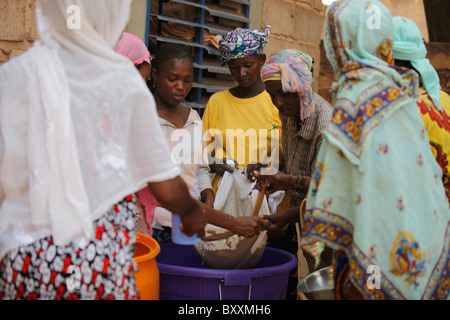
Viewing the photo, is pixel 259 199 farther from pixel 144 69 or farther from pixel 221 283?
pixel 144 69

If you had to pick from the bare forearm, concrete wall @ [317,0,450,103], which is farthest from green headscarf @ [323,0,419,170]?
concrete wall @ [317,0,450,103]

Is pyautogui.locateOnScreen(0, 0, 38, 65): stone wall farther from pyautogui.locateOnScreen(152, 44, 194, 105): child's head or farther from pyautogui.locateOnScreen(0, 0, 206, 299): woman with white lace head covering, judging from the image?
pyautogui.locateOnScreen(0, 0, 206, 299): woman with white lace head covering

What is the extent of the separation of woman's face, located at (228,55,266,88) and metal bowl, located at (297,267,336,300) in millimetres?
1405

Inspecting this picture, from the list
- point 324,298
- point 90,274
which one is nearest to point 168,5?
point 324,298

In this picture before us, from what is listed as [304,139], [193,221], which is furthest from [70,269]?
[304,139]

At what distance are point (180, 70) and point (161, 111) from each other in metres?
0.27

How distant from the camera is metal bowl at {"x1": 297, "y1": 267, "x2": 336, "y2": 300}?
2.68 m

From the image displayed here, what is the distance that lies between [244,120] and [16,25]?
1612 millimetres

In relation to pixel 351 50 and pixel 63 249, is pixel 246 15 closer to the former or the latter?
pixel 351 50

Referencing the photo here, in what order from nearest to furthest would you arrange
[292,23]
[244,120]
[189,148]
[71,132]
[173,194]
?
[71,132], [173,194], [189,148], [244,120], [292,23]

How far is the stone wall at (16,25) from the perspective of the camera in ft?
11.7

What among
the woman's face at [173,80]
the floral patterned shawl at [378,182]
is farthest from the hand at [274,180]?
the floral patterned shawl at [378,182]

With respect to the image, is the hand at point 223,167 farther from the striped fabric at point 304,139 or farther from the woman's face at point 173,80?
the woman's face at point 173,80

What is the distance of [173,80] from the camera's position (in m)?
3.28
